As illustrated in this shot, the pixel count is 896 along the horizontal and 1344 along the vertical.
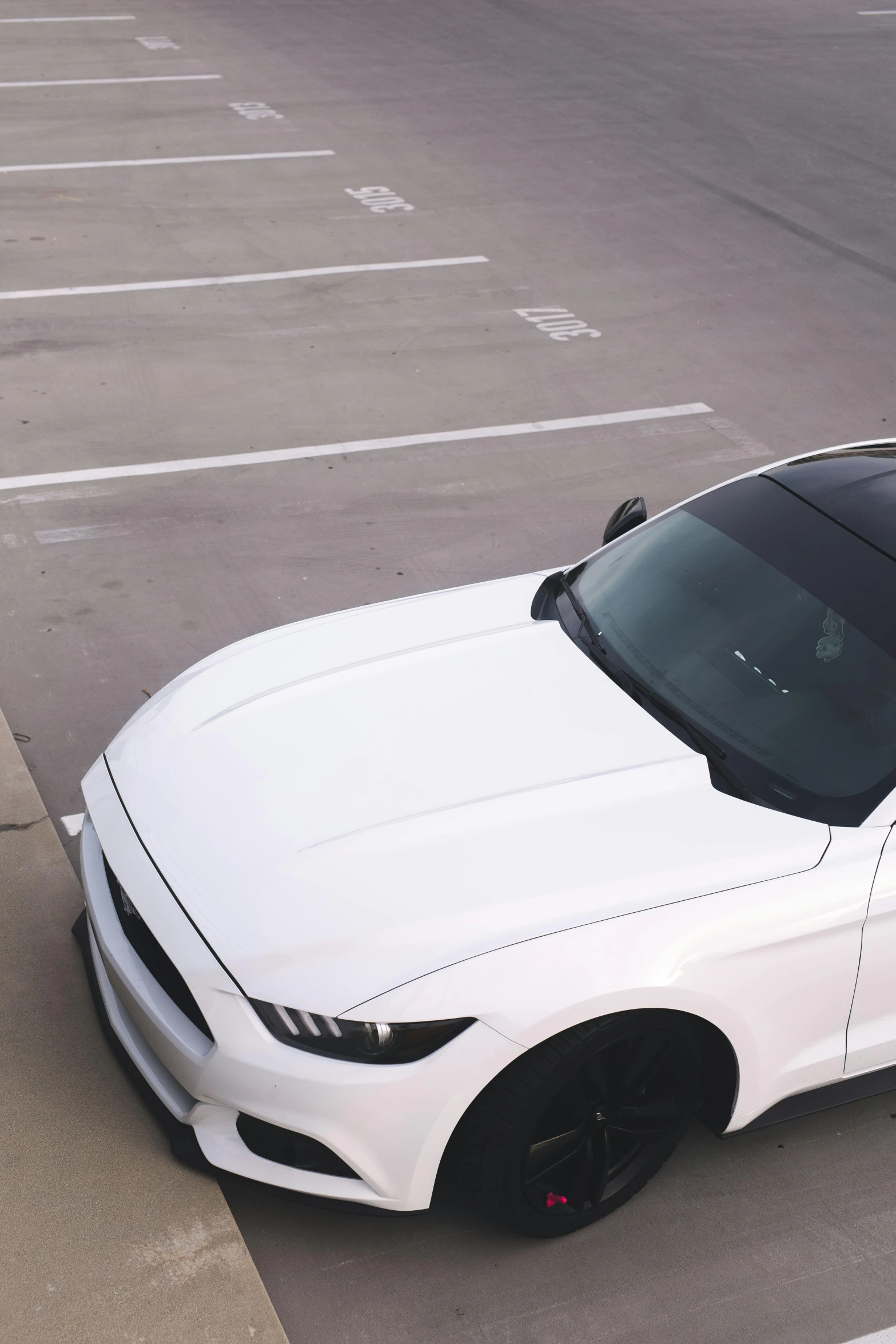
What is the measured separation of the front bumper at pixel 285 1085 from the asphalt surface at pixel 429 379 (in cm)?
36

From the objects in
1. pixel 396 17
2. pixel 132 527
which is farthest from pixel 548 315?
pixel 396 17

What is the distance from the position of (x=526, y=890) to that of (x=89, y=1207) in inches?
57.6

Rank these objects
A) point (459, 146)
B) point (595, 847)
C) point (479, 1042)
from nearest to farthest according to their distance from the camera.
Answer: point (479, 1042)
point (595, 847)
point (459, 146)

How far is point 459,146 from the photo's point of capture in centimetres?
1409

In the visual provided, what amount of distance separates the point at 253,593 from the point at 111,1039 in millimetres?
2956

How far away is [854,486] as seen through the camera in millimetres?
4227

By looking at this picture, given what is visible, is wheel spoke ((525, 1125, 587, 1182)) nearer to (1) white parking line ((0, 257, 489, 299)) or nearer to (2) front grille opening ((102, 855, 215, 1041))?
(2) front grille opening ((102, 855, 215, 1041))

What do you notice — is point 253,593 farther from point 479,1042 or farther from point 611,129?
point 611,129

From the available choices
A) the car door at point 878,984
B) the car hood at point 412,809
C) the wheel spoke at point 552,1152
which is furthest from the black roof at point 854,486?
the wheel spoke at point 552,1152

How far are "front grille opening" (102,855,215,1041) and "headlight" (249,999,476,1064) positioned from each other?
22 cm

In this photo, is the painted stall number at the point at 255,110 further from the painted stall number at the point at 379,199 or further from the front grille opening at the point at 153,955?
the front grille opening at the point at 153,955

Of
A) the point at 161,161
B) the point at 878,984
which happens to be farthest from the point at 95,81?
the point at 878,984

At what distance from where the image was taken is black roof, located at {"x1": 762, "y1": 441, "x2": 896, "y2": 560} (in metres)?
4.00

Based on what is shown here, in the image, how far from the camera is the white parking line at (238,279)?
32.2 ft
